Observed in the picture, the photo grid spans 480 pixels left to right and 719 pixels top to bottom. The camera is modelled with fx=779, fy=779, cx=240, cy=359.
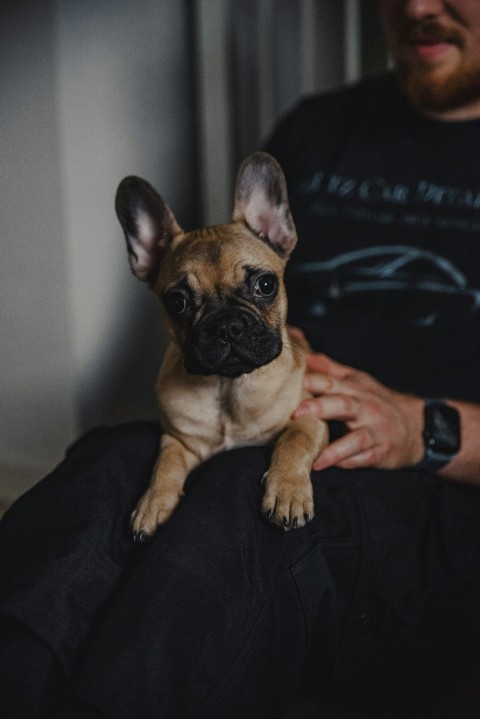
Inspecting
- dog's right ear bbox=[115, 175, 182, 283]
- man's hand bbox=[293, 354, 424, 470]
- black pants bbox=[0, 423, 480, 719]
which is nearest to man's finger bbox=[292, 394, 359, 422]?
man's hand bbox=[293, 354, 424, 470]

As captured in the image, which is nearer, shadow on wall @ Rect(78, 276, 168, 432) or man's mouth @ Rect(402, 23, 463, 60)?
man's mouth @ Rect(402, 23, 463, 60)

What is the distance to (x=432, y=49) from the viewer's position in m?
1.60

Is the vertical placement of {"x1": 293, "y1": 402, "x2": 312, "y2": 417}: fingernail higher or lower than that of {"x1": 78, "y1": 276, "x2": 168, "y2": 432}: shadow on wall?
higher

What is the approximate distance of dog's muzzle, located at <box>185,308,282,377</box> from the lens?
1157mm

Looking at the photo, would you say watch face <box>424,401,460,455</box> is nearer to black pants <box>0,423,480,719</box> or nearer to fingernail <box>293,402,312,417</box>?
black pants <box>0,423,480,719</box>

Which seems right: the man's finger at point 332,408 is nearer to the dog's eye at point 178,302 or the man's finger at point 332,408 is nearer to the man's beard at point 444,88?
the dog's eye at point 178,302

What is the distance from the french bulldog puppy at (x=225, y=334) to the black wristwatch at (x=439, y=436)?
200 millimetres

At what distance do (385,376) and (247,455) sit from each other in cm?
45

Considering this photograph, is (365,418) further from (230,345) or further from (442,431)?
(230,345)

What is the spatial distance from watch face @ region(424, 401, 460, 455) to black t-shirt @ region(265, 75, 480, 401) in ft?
0.44

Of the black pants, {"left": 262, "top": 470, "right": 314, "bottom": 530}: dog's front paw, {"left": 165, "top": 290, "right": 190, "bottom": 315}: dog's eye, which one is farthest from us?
{"left": 165, "top": 290, "right": 190, "bottom": 315}: dog's eye

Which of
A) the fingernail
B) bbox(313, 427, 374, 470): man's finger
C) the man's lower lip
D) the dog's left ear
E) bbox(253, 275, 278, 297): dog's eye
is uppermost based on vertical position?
the man's lower lip

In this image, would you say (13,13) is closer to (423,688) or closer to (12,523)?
(12,523)

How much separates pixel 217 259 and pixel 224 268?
0.07 feet
